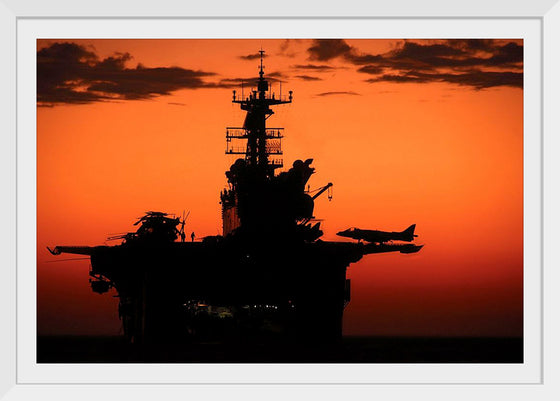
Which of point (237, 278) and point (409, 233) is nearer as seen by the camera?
point (409, 233)

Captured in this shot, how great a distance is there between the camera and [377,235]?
29078mm

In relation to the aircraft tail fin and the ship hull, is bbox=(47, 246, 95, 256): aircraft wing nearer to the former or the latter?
the ship hull

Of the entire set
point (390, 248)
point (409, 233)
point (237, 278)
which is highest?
point (409, 233)

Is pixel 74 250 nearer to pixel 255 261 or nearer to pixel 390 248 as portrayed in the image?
pixel 255 261

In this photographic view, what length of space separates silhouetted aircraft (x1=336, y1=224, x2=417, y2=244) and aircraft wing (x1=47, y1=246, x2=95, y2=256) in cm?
803

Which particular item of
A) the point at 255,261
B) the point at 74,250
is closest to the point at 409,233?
the point at 255,261

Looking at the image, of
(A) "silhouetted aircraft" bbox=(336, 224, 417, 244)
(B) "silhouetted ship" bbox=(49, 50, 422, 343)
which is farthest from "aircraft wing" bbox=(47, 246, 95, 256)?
(A) "silhouetted aircraft" bbox=(336, 224, 417, 244)

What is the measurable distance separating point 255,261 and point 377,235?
4039mm

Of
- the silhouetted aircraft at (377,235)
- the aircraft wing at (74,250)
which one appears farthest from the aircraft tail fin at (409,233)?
the aircraft wing at (74,250)

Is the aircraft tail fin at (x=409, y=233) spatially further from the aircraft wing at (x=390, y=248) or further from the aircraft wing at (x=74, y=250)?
the aircraft wing at (x=74, y=250)

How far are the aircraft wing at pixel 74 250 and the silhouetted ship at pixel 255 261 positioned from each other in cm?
4
